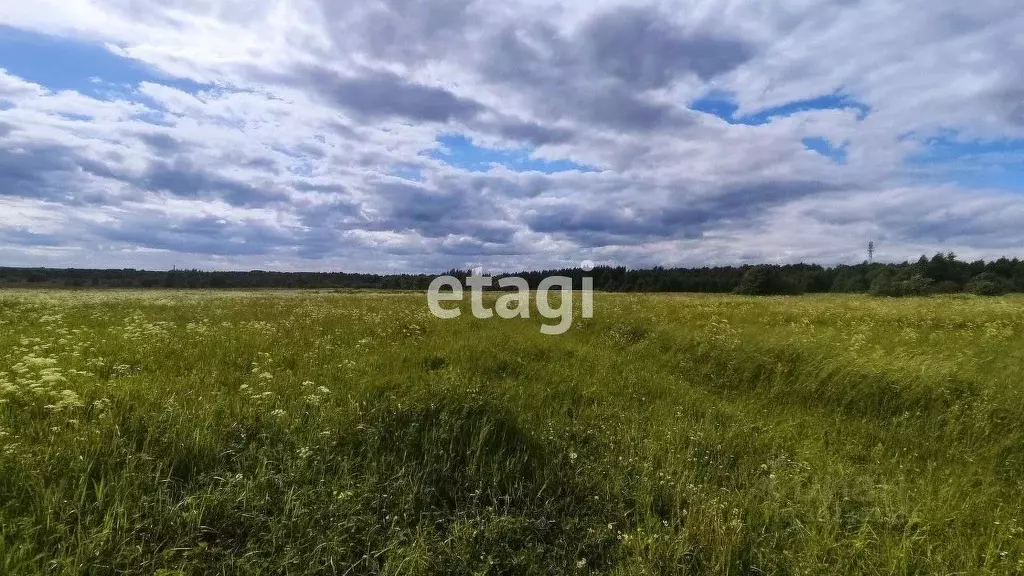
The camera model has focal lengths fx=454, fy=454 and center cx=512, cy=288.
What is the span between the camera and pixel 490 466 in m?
4.97

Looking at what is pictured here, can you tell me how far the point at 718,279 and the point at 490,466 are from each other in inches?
3654

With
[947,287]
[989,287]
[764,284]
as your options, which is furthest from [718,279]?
[989,287]

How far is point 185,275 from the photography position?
93.5 meters

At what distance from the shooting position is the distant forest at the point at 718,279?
55688 mm

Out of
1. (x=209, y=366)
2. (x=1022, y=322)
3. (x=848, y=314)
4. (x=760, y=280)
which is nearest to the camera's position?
(x=209, y=366)

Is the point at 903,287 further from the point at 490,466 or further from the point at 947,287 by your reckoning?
the point at 490,466

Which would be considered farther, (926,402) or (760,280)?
(760,280)

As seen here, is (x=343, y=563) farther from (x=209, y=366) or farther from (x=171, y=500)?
(x=209, y=366)

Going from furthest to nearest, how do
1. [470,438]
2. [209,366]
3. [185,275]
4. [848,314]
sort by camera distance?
[185,275] → [848,314] → [209,366] → [470,438]

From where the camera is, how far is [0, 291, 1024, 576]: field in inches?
138

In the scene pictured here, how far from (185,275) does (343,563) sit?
111773mm

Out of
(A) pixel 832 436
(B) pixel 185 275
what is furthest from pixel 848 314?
(B) pixel 185 275

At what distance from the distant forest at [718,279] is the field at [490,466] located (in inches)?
1568

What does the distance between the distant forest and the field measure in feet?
131
